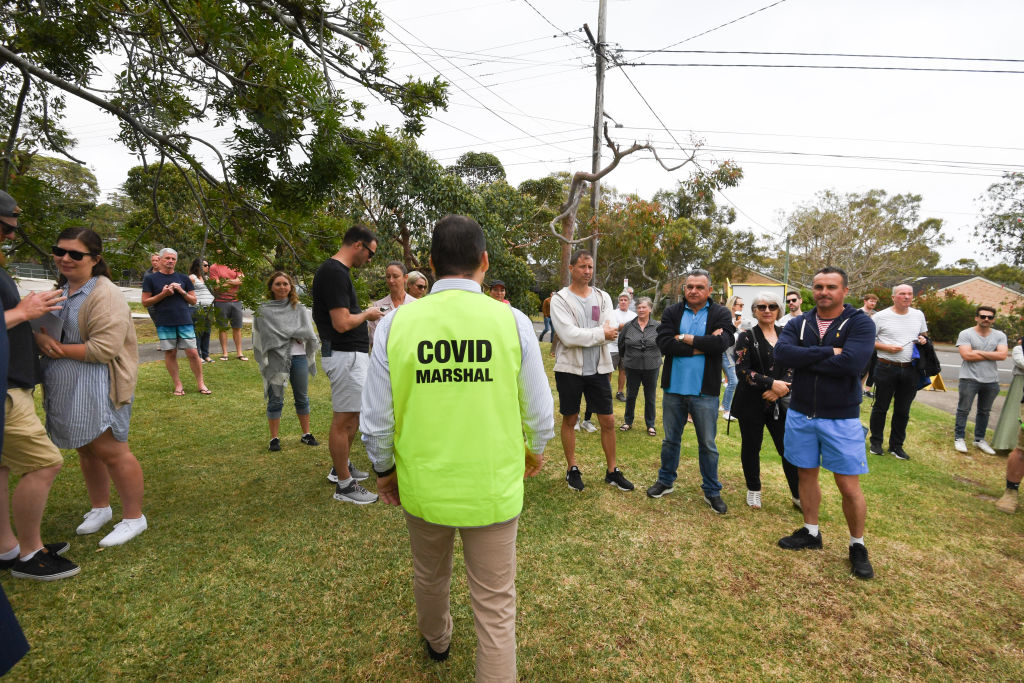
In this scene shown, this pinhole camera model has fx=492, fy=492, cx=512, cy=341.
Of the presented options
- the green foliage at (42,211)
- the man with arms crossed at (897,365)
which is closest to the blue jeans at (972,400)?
the man with arms crossed at (897,365)

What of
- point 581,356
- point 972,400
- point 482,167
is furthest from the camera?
point 482,167

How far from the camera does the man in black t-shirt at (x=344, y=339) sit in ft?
11.7

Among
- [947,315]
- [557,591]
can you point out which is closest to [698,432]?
[557,591]

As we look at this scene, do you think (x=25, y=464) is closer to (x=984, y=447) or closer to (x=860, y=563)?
(x=860, y=563)

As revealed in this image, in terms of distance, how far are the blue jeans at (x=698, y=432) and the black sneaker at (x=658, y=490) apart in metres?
0.04

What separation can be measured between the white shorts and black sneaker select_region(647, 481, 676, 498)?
269 cm

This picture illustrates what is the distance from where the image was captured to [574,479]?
4.60 metres

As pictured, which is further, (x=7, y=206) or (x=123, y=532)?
(x=123, y=532)

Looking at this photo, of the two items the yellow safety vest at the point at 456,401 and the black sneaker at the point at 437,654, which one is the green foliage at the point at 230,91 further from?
the black sneaker at the point at 437,654

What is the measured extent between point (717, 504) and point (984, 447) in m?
4.94

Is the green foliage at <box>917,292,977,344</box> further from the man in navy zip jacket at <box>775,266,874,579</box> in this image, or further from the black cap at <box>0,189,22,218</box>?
the black cap at <box>0,189,22,218</box>

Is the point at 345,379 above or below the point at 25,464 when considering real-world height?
above

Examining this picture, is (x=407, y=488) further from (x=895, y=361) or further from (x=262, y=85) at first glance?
(x=895, y=361)

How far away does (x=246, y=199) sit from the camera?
9.20 ft
